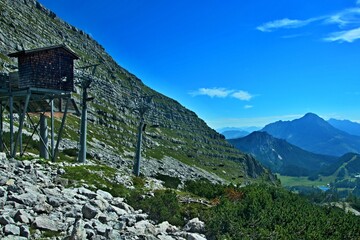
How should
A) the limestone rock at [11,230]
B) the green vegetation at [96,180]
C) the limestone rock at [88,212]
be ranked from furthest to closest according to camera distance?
the green vegetation at [96,180], the limestone rock at [88,212], the limestone rock at [11,230]

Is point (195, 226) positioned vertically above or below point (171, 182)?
below

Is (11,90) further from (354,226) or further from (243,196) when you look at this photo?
(354,226)

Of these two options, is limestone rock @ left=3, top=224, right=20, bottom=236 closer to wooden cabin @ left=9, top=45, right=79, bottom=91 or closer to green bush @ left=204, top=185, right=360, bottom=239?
green bush @ left=204, top=185, right=360, bottom=239

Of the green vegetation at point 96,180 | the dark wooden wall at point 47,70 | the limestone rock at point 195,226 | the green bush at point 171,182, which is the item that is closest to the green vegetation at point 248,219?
the limestone rock at point 195,226

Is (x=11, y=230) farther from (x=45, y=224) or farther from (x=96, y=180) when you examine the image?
(x=96, y=180)

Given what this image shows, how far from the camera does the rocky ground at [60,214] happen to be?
15406mm

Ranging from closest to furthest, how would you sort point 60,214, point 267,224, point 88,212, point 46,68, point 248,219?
1. point 60,214
2. point 88,212
3. point 267,224
4. point 248,219
5. point 46,68

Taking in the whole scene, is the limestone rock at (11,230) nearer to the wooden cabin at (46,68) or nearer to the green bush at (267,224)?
the green bush at (267,224)

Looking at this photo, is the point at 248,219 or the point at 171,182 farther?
the point at 171,182

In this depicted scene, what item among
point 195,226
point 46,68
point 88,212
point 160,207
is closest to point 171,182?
point 46,68

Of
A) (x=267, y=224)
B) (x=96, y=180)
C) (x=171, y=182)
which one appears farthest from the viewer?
(x=171, y=182)

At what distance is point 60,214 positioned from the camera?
58.5ft

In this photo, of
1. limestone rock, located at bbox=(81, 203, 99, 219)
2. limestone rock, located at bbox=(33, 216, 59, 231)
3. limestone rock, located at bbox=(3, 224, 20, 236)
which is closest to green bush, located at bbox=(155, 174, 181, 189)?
limestone rock, located at bbox=(81, 203, 99, 219)

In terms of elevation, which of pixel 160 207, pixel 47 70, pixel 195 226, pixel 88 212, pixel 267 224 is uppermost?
pixel 47 70
